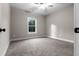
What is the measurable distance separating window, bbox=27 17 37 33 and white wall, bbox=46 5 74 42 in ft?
3.59

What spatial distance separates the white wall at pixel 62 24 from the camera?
4785 mm

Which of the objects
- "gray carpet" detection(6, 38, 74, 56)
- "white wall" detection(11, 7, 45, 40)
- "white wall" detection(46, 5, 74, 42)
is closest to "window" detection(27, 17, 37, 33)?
"white wall" detection(11, 7, 45, 40)

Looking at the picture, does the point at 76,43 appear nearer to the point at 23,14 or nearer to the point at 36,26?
the point at 23,14

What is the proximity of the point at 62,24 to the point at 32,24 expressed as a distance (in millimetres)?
2271

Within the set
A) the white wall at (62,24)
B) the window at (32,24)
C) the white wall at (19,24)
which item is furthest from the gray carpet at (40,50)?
the window at (32,24)

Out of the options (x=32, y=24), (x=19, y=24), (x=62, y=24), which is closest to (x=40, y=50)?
(x=62, y=24)

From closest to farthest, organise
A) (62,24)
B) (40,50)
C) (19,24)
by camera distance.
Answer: (40,50)
(62,24)
(19,24)

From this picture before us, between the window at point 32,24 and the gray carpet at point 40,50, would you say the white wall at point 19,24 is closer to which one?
the window at point 32,24

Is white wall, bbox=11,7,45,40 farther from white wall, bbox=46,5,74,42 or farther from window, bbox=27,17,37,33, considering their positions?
white wall, bbox=46,5,74,42

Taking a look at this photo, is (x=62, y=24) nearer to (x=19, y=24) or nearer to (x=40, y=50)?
(x=19, y=24)

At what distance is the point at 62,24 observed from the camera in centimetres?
551

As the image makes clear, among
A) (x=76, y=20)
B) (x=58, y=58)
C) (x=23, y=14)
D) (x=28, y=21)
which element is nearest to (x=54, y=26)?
(x=28, y=21)

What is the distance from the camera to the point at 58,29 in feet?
19.4

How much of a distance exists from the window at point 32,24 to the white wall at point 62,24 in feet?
3.59
